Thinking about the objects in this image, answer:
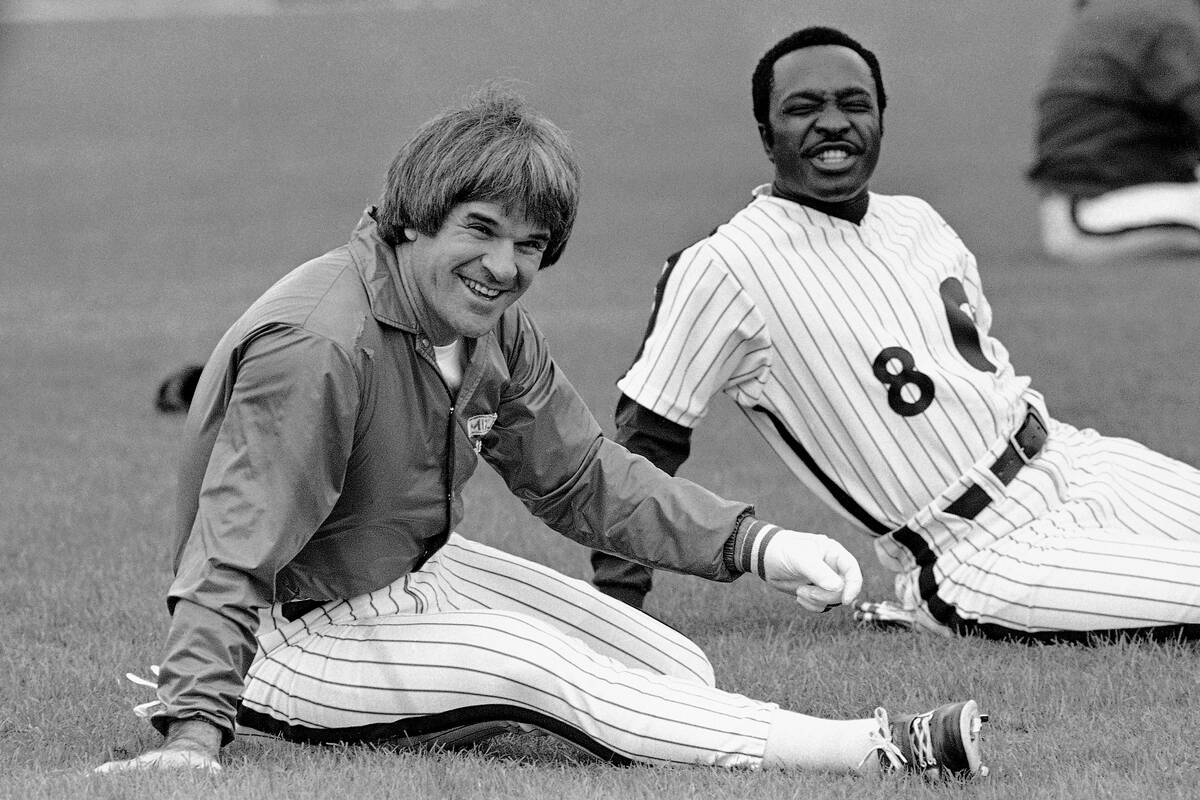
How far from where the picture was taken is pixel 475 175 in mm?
3742

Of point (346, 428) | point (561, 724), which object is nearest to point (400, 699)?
point (561, 724)

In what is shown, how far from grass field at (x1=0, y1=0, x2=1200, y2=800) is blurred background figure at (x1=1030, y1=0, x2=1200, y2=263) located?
2.09 feet

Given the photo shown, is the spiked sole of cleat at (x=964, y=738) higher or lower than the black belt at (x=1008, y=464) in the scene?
lower


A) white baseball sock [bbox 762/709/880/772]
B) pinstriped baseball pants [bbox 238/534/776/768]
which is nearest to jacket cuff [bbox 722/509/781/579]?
pinstriped baseball pants [bbox 238/534/776/768]

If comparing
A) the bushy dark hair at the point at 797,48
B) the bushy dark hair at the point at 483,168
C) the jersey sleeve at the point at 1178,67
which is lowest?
the bushy dark hair at the point at 483,168

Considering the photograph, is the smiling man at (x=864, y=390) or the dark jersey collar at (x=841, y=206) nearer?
the smiling man at (x=864, y=390)

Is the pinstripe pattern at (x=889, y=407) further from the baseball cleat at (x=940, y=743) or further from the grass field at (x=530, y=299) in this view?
the baseball cleat at (x=940, y=743)

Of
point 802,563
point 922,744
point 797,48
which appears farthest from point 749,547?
point 797,48

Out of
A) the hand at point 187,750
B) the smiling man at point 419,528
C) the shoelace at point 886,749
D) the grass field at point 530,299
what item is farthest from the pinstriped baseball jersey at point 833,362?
the hand at point 187,750

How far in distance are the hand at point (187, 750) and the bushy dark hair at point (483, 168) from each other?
1.18 metres

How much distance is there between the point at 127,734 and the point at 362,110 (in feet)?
85.8

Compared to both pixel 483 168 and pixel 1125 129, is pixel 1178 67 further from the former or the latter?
pixel 483 168

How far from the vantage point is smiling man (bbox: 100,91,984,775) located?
3.58 metres

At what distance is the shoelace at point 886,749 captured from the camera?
144 inches
